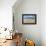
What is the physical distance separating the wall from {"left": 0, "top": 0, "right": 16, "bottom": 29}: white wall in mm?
982

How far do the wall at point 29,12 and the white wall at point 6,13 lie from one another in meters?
0.98

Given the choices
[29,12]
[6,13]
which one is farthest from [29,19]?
[6,13]

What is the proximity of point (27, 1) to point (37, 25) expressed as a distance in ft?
3.87

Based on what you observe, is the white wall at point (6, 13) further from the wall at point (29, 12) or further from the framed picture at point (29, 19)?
the framed picture at point (29, 19)

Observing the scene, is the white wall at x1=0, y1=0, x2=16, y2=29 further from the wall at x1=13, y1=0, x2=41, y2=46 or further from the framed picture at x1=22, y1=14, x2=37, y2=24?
the framed picture at x1=22, y1=14, x2=37, y2=24

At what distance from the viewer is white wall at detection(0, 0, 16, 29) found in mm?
4367

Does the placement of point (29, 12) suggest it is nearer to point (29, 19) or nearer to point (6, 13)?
point (29, 19)

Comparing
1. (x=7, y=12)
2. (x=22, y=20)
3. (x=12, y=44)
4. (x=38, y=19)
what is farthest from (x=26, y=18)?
(x=12, y=44)

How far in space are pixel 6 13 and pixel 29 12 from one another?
135 centimetres

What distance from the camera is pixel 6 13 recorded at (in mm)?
4406

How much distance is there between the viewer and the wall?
212 inches

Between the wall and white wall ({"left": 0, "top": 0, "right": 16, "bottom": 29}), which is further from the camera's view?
the wall

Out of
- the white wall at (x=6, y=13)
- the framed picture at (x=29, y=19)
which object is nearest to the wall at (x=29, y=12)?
the framed picture at (x=29, y=19)

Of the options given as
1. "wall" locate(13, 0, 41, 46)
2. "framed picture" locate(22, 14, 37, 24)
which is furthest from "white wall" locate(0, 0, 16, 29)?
"framed picture" locate(22, 14, 37, 24)
